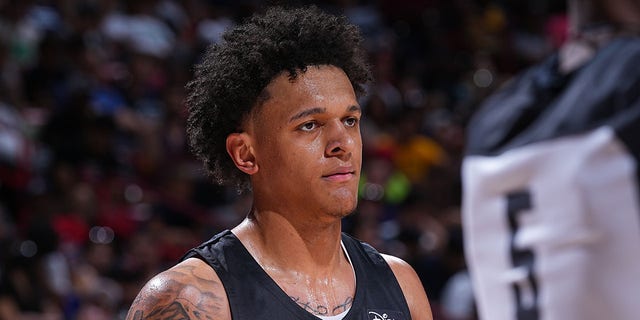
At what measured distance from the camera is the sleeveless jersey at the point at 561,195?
1.96m

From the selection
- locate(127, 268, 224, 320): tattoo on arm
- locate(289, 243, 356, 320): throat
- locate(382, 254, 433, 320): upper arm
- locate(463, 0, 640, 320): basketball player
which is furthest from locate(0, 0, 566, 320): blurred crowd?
locate(127, 268, 224, 320): tattoo on arm

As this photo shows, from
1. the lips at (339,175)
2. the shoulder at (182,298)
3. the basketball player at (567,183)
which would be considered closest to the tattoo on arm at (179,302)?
the shoulder at (182,298)

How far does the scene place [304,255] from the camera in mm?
2436

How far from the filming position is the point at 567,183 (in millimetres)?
1989

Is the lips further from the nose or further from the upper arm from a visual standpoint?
the upper arm

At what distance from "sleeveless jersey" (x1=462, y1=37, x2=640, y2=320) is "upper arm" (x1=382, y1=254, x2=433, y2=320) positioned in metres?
0.30

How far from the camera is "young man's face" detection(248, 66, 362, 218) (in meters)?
2.31

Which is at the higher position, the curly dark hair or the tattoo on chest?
the curly dark hair

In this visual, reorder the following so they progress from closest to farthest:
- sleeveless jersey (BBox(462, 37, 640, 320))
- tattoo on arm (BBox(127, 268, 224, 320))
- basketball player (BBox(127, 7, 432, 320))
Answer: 1. sleeveless jersey (BBox(462, 37, 640, 320))
2. tattoo on arm (BBox(127, 268, 224, 320))
3. basketball player (BBox(127, 7, 432, 320))

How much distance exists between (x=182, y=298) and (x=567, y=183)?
861mm

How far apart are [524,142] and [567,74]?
20 centimetres

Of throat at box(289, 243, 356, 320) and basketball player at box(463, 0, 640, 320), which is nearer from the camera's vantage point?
basketball player at box(463, 0, 640, 320)

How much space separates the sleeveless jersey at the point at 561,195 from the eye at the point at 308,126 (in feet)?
1.19

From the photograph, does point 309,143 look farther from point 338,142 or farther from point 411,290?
point 411,290
